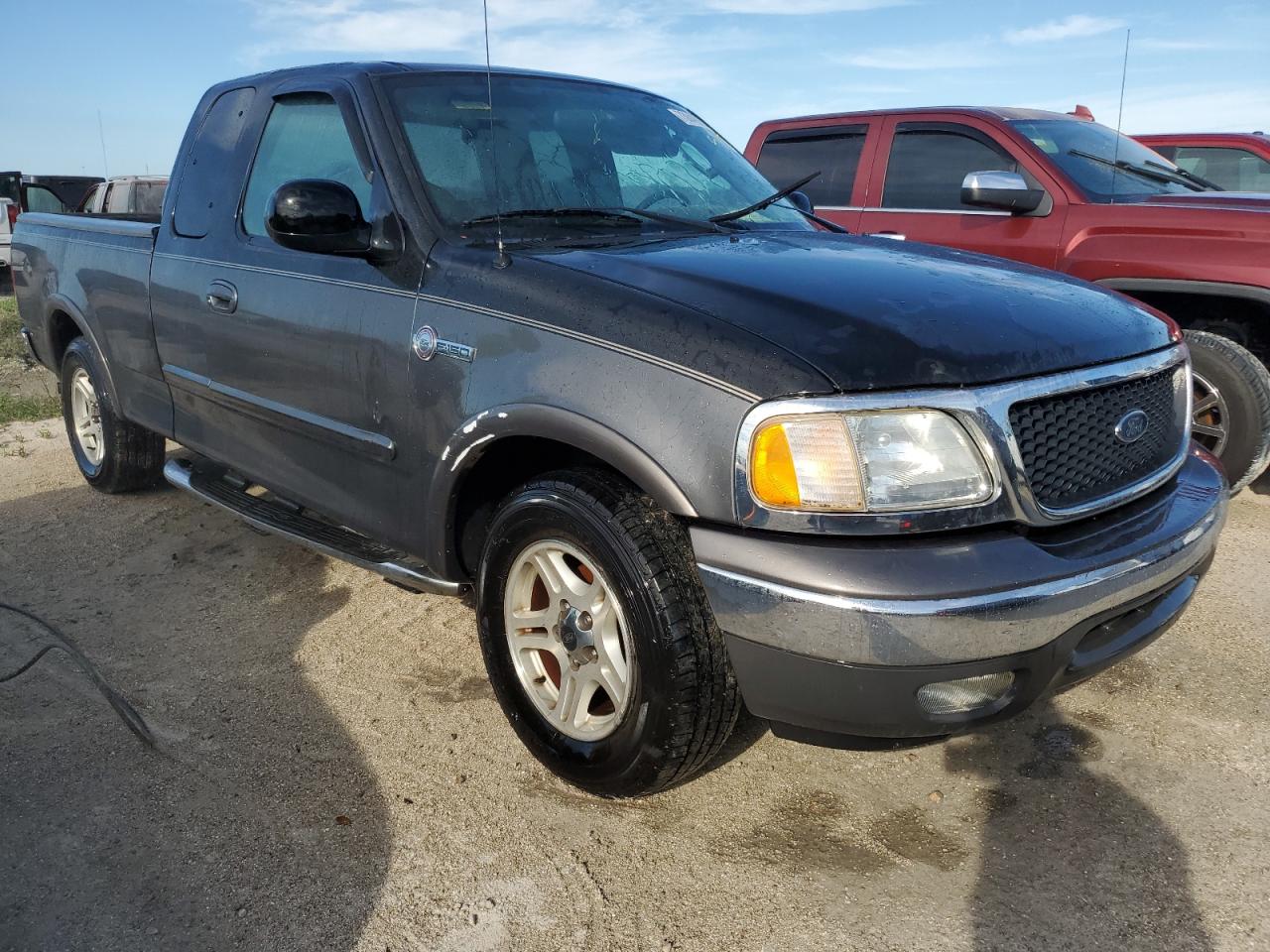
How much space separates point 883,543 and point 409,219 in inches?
65.8

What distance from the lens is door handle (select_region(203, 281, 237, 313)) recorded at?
141 inches

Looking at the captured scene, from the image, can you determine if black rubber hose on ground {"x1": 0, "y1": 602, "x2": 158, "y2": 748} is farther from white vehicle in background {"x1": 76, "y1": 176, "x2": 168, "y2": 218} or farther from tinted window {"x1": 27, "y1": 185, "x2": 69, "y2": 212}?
tinted window {"x1": 27, "y1": 185, "x2": 69, "y2": 212}

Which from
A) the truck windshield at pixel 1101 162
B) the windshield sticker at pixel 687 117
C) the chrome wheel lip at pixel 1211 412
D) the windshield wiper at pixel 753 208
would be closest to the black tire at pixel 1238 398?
the chrome wheel lip at pixel 1211 412

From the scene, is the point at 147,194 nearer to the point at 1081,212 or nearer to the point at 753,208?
the point at 1081,212

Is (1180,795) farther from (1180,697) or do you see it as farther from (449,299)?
(449,299)

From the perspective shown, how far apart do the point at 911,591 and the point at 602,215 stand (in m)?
1.64

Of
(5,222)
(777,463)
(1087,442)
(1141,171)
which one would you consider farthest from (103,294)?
(5,222)

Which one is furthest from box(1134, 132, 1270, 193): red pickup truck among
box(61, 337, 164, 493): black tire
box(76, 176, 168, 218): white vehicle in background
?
box(76, 176, 168, 218): white vehicle in background

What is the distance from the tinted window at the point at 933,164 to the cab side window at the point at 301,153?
3594 millimetres

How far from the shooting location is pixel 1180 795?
267 cm

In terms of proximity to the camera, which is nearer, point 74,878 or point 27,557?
point 74,878

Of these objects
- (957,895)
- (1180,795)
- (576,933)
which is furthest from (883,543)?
(1180,795)

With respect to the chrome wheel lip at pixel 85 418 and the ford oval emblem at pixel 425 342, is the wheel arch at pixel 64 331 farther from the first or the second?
the ford oval emblem at pixel 425 342

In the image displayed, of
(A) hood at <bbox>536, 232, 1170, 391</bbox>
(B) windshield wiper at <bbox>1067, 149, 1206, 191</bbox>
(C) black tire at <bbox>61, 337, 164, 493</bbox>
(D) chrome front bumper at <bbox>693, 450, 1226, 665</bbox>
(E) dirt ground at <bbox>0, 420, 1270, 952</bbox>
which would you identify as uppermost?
(B) windshield wiper at <bbox>1067, 149, 1206, 191</bbox>
